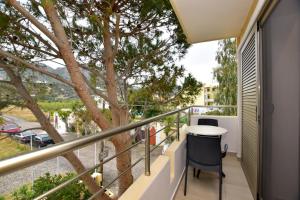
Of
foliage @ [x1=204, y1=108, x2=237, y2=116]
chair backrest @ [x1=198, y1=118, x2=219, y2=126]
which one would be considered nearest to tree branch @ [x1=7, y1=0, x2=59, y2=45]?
chair backrest @ [x1=198, y1=118, x2=219, y2=126]

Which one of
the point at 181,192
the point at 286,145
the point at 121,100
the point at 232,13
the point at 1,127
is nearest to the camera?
the point at 286,145

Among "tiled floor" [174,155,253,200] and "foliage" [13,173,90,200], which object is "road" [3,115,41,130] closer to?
"foliage" [13,173,90,200]

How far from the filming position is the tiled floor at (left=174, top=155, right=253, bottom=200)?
7.23 feet

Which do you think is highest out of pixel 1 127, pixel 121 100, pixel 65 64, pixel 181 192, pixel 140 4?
pixel 140 4

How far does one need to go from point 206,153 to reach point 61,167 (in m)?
8.39

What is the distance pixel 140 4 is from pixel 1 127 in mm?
3275

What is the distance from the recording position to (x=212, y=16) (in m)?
2.72

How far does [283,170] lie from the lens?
1.67m

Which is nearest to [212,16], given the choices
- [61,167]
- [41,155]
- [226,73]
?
[41,155]

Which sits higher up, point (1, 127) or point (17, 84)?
point (17, 84)

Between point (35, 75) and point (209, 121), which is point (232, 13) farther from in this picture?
point (35, 75)

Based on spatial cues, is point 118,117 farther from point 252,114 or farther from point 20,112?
point 252,114

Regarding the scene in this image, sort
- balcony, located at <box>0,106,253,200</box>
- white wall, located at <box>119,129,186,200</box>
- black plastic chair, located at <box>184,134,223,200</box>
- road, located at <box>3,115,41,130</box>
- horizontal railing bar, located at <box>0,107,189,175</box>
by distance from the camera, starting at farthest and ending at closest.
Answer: road, located at <box>3,115,41,130</box>, black plastic chair, located at <box>184,134,223,200</box>, white wall, located at <box>119,129,186,200</box>, balcony, located at <box>0,106,253,200</box>, horizontal railing bar, located at <box>0,107,189,175</box>

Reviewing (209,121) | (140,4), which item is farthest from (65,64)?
(209,121)
